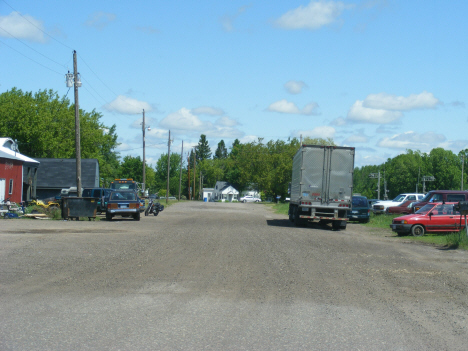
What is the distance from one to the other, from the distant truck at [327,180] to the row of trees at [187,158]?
135ft

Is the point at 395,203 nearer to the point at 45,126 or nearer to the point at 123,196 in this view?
the point at 123,196

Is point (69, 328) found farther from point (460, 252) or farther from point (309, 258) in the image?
point (460, 252)

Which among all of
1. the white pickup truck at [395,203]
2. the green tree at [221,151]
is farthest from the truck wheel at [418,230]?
the green tree at [221,151]

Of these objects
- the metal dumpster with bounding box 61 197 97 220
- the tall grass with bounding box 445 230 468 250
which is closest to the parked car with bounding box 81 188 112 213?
the metal dumpster with bounding box 61 197 97 220

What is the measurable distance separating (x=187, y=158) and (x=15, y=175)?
247ft

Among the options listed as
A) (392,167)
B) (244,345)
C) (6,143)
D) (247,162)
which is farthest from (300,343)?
(392,167)

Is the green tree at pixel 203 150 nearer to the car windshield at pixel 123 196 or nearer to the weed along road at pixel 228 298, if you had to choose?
the car windshield at pixel 123 196

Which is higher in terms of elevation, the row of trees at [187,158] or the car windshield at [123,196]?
the row of trees at [187,158]

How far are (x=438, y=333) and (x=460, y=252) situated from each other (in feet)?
33.8

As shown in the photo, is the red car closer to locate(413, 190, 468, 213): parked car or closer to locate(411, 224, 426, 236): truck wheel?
locate(411, 224, 426, 236): truck wheel

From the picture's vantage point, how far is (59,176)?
5050 cm

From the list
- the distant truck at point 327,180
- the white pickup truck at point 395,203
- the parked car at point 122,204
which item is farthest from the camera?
the white pickup truck at point 395,203

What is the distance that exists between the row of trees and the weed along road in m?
46.2

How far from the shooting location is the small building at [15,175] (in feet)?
117
